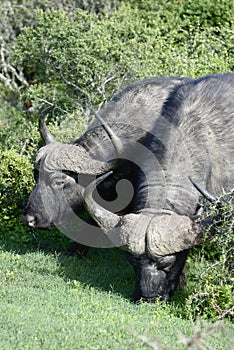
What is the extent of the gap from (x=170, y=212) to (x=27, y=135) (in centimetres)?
434

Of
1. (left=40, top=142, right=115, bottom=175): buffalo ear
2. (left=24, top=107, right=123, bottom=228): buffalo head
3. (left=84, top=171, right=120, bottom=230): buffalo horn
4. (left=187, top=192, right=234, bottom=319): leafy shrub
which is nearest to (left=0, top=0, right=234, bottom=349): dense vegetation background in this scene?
(left=187, top=192, right=234, bottom=319): leafy shrub

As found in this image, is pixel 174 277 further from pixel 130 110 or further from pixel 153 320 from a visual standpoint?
pixel 130 110

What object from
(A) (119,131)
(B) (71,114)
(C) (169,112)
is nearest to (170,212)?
(C) (169,112)

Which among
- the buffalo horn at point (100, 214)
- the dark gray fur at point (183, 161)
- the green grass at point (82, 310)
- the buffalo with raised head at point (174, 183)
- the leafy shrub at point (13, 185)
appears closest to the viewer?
the green grass at point (82, 310)

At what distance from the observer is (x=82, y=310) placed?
20.9 ft

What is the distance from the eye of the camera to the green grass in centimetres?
549

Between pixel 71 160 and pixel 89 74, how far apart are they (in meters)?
2.96

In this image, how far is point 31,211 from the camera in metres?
8.48

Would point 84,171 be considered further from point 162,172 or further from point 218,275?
point 218,275

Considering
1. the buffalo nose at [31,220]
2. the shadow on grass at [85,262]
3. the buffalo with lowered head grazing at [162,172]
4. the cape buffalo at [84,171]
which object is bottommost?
the shadow on grass at [85,262]

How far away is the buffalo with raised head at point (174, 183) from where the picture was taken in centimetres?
654

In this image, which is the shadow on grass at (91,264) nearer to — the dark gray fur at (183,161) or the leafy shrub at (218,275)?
the leafy shrub at (218,275)

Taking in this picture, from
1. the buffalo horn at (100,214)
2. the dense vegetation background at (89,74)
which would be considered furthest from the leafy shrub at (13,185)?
the buffalo horn at (100,214)

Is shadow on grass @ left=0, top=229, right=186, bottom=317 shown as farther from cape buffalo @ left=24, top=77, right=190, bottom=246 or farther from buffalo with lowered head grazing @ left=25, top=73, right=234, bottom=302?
buffalo with lowered head grazing @ left=25, top=73, right=234, bottom=302
